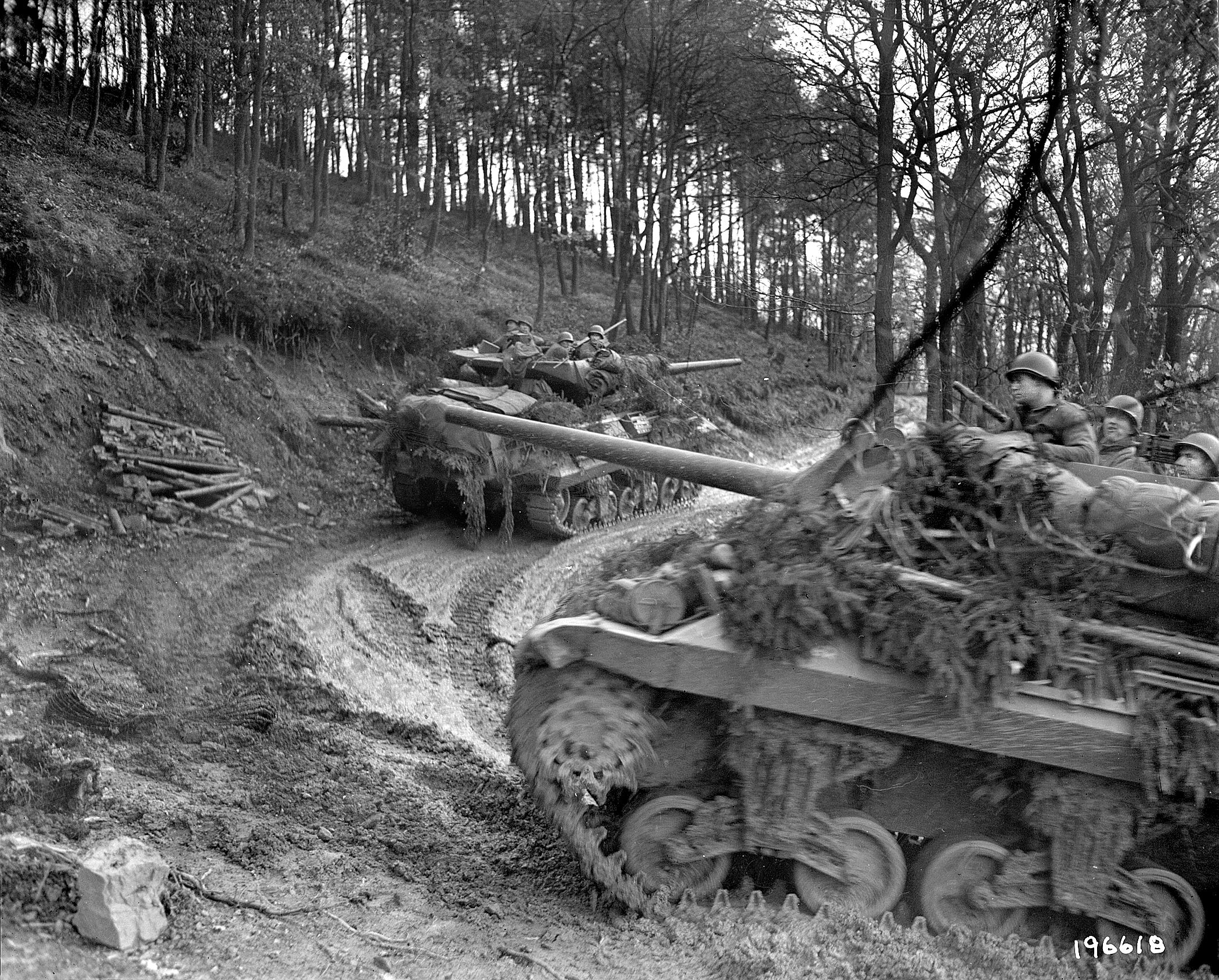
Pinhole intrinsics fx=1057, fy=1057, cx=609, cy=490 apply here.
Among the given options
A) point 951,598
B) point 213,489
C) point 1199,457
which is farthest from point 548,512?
point 951,598

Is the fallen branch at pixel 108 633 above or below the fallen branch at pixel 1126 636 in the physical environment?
below

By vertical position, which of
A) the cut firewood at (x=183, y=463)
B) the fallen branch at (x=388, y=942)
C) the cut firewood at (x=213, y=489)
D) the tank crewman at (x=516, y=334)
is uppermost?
the tank crewman at (x=516, y=334)

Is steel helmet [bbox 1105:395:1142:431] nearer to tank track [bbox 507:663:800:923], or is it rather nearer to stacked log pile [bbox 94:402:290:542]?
tank track [bbox 507:663:800:923]

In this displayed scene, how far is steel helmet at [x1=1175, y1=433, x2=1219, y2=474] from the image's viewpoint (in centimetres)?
624

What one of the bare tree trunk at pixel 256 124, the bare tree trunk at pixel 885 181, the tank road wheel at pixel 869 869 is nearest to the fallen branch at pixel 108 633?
the tank road wheel at pixel 869 869

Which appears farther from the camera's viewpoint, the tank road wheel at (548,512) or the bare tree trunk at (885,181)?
the bare tree trunk at (885,181)

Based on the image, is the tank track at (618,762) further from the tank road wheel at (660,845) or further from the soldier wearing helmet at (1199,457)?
the soldier wearing helmet at (1199,457)

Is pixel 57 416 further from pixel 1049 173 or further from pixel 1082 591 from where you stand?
pixel 1049 173

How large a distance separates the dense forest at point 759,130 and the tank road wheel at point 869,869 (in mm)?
3193

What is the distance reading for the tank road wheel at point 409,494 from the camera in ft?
41.1

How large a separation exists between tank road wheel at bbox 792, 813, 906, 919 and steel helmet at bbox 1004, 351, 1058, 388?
3414mm

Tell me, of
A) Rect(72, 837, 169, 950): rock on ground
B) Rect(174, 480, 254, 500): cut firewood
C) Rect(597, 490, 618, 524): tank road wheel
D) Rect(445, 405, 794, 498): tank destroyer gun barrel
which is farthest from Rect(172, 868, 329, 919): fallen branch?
Rect(597, 490, 618, 524): tank road wheel

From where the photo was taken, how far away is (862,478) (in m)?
5.62

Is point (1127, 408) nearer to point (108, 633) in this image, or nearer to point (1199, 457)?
point (1199, 457)
